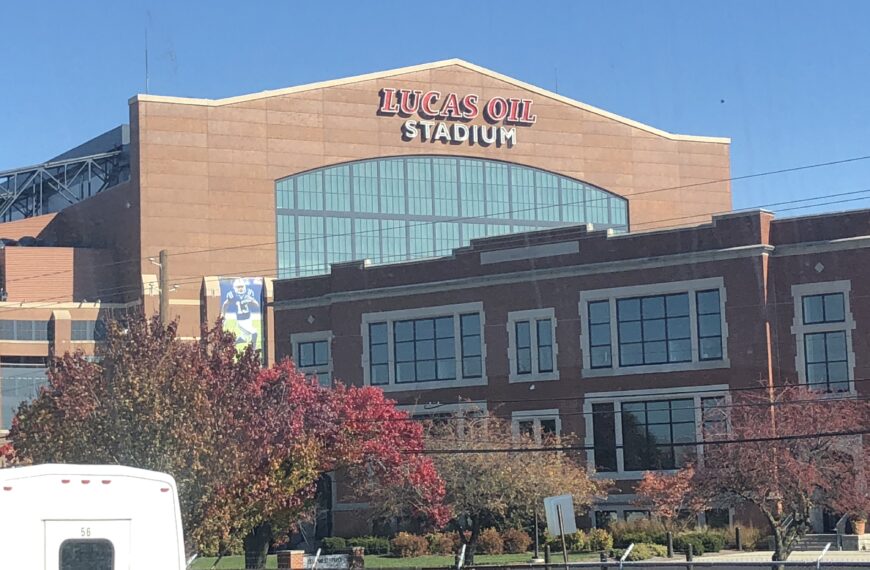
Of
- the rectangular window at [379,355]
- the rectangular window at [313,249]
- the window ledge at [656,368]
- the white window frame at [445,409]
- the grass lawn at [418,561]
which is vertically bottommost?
the grass lawn at [418,561]

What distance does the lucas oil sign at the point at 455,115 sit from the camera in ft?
314

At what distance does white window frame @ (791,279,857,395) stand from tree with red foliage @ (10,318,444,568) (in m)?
19.0

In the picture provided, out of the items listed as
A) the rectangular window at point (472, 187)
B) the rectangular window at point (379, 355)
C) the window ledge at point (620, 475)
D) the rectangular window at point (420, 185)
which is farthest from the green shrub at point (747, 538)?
the rectangular window at point (472, 187)

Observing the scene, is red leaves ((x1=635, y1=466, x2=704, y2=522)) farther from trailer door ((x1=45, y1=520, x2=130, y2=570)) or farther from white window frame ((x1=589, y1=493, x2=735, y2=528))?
trailer door ((x1=45, y1=520, x2=130, y2=570))

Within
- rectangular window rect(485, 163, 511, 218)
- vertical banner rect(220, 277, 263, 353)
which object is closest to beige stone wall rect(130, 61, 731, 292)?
rectangular window rect(485, 163, 511, 218)

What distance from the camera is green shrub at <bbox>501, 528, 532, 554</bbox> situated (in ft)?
166

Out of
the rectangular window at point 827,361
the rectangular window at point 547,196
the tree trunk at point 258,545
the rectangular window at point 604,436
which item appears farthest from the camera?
the rectangular window at point 547,196

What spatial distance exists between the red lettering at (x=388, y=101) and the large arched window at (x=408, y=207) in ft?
11.0

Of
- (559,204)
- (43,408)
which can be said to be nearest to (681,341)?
(43,408)

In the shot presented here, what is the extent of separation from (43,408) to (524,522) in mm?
23463

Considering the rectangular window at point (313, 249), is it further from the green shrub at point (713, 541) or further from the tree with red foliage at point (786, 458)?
the tree with red foliage at point (786, 458)

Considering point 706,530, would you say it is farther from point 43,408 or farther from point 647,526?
point 43,408

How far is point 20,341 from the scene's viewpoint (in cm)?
A: 9125

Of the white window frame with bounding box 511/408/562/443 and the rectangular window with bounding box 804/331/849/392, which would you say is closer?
the rectangular window with bounding box 804/331/849/392
